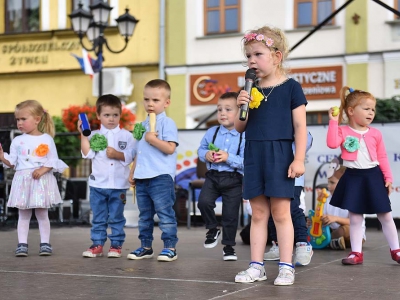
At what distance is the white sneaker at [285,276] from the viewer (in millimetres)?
5406

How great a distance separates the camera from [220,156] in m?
7.18

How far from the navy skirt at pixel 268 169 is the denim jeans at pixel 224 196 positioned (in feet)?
5.53

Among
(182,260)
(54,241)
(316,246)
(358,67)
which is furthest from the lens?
(358,67)

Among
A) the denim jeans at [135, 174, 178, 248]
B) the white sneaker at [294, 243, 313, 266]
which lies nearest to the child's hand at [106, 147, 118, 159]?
the denim jeans at [135, 174, 178, 248]

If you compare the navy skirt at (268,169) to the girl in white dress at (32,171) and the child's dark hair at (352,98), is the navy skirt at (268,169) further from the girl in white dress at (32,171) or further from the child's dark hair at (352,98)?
the girl in white dress at (32,171)

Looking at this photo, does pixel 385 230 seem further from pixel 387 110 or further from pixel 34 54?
pixel 34 54

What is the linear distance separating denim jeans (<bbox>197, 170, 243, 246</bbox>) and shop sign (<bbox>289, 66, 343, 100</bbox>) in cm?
1213

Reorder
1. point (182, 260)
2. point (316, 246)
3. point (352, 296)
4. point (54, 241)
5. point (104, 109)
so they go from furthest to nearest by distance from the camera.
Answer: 1. point (54, 241)
2. point (316, 246)
3. point (104, 109)
4. point (182, 260)
5. point (352, 296)

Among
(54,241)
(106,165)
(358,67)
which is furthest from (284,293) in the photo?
(358,67)

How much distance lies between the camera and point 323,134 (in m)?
11.5

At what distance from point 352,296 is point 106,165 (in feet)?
10.1

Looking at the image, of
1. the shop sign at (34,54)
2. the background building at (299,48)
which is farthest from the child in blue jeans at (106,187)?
the shop sign at (34,54)

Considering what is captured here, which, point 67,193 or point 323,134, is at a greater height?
point 323,134

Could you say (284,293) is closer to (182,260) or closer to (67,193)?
(182,260)
